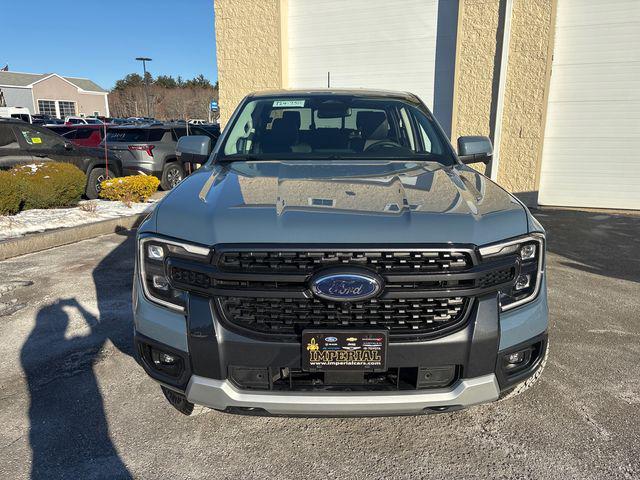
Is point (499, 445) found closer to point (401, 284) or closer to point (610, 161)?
point (401, 284)

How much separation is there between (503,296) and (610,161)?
8713 mm

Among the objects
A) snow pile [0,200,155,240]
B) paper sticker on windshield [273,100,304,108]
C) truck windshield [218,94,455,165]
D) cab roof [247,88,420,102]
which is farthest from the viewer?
snow pile [0,200,155,240]

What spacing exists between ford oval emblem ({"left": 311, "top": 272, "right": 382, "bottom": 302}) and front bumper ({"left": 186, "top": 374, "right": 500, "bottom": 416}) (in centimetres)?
42

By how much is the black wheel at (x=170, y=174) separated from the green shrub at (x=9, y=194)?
3.54 m

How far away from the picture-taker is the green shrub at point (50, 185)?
754cm

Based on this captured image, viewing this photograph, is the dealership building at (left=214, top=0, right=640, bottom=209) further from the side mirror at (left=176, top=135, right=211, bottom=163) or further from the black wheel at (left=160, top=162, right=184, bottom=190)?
the side mirror at (left=176, top=135, right=211, bottom=163)

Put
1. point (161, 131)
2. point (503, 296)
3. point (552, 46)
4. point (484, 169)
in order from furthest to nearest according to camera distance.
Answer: point (161, 131), point (484, 169), point (552, 46), point (503, 296)

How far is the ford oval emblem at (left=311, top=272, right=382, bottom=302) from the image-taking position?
1873 millimetres

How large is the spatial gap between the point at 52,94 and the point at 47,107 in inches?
73.1

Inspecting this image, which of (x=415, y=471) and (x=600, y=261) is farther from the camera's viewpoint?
(x=600, y=261)

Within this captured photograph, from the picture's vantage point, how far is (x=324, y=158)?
312 centimetres

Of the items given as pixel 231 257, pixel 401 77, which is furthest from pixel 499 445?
pixel 401 77

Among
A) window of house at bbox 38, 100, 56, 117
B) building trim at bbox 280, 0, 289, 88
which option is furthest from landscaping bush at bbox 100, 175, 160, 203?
window of house at bbox 38, 100, 56, 117

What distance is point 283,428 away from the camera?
2545 mm
